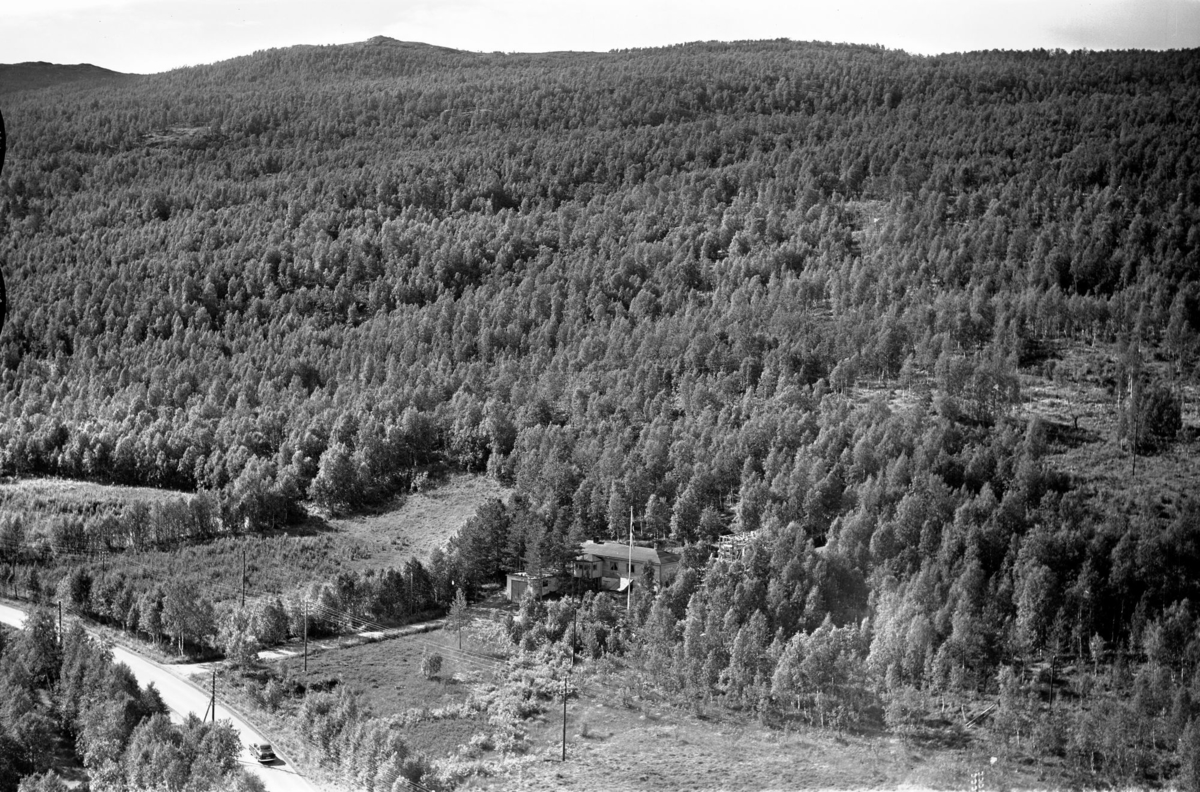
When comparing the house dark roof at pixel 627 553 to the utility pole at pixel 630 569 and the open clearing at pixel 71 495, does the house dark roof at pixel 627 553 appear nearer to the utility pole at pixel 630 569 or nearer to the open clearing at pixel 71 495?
the utility pole at pixel 630 569

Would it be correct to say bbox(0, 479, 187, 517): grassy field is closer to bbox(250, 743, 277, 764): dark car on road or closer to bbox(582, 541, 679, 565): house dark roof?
bbox(582, 541, 679, 565): house dark roof

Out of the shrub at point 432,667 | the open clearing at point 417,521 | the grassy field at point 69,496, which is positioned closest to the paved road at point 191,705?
the shrub at point 432,667

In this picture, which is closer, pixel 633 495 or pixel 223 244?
pixel 633 495

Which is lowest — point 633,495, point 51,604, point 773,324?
point 51,604

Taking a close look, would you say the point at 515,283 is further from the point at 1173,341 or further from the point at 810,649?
the point at 810,649

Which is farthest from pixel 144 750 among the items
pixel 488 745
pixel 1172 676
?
pixel 1172 676
